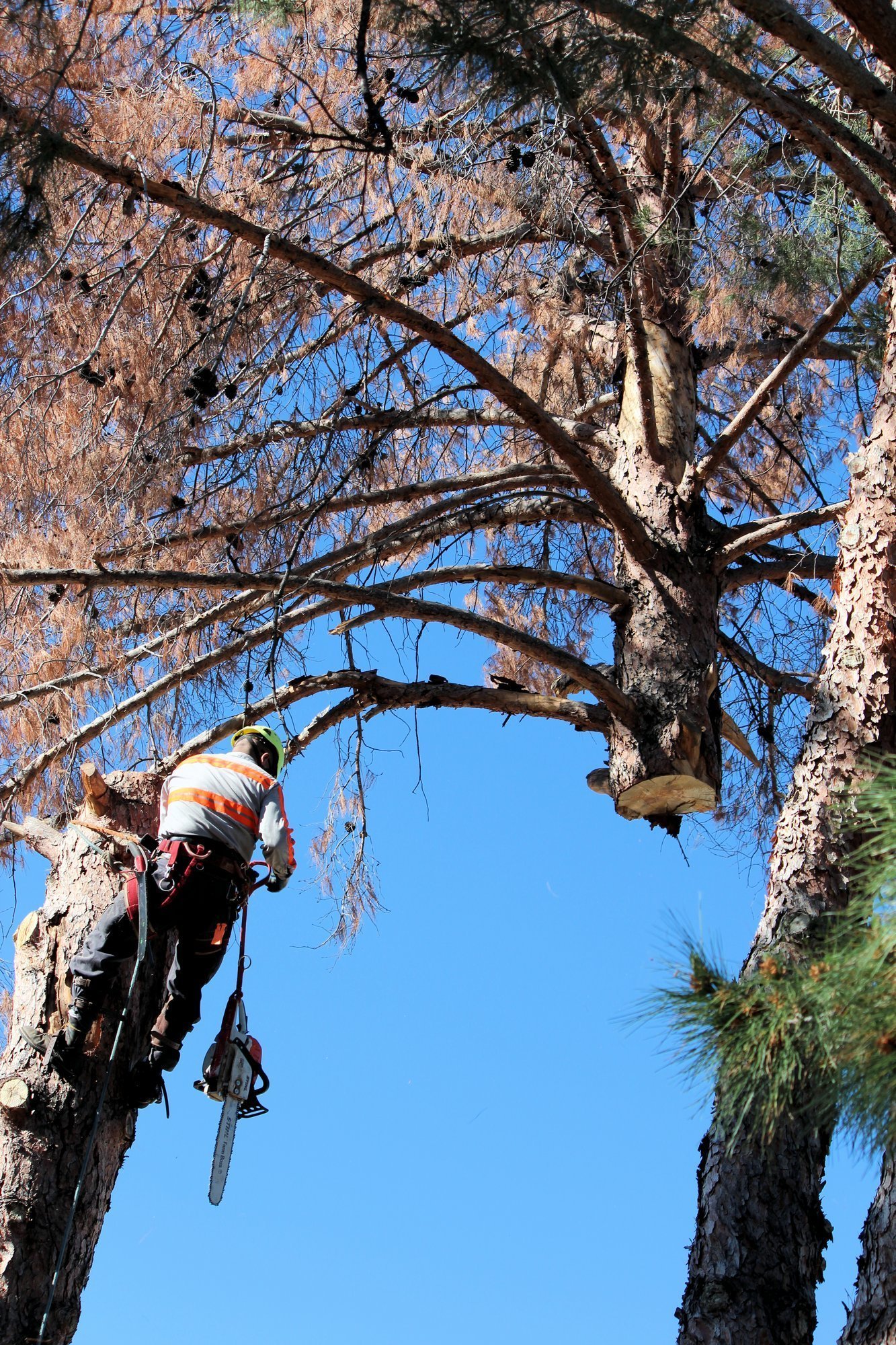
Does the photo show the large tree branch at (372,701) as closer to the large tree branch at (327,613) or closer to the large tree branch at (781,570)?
the large tree branch at (327,613)

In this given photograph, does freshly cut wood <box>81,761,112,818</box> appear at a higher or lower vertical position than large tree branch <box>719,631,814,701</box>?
lower

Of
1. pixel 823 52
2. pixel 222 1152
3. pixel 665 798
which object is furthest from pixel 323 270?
pixel 222 1152

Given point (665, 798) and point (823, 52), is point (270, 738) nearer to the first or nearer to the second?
point (665, 798)

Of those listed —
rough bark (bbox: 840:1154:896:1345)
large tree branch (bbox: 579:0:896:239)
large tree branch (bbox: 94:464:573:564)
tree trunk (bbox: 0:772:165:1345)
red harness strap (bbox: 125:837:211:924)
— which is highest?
large tree branch (bbox: 94:464:573:564)

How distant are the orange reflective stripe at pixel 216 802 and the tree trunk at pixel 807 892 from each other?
1823 mm

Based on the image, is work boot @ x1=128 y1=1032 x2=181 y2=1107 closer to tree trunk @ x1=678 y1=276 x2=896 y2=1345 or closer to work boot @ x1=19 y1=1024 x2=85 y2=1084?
work boot @ x1=19 y1=1024 x2=85 y2=1084

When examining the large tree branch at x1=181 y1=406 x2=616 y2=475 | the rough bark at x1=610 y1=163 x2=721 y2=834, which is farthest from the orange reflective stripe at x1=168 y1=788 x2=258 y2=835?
the rough bark at x1=610 y1=163 x2=721 y2=834

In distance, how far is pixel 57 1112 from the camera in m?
4.51

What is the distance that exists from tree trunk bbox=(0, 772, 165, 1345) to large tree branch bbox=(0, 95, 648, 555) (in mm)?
1914

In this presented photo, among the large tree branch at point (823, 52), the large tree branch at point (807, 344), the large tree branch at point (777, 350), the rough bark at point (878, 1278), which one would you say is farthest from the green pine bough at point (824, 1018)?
the large tree branch at point (777, 350)

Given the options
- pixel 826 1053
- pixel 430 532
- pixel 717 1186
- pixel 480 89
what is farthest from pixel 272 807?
pixel 826 1053

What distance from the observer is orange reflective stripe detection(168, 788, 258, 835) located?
187 inches

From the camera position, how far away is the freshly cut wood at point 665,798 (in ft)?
17.1

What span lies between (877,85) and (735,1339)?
2877 millimetres
